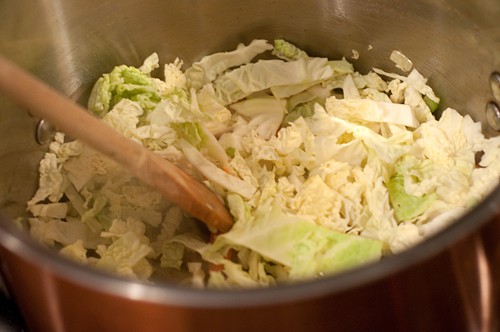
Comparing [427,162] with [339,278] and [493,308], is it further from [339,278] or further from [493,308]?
[339,278]

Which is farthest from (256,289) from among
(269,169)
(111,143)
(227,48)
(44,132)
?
(227,48)

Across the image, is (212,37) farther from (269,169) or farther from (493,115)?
(493,115)

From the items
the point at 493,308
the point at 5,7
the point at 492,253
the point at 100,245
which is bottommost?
the point at 100,245

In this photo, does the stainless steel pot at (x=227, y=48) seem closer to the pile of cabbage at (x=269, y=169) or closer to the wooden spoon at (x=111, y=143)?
the pile of cabbage at (x=269, y=169)

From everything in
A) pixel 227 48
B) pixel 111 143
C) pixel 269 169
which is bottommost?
pixel 269 169

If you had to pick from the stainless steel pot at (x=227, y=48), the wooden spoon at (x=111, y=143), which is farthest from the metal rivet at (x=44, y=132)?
the wooden spoon at (x=111, y=143)

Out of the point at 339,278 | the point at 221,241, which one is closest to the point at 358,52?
the point at 221,241
